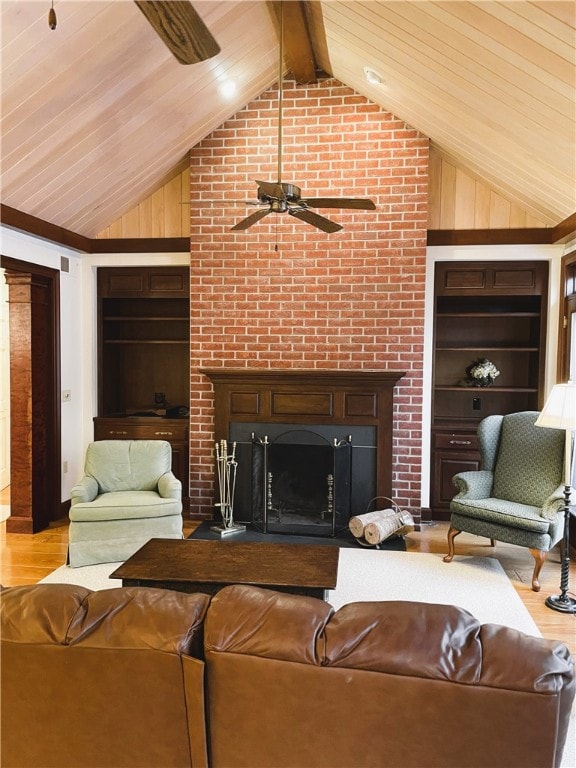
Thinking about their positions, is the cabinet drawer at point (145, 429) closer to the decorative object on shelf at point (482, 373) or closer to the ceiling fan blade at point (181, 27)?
the decorative object on shelf at point (482, 373)

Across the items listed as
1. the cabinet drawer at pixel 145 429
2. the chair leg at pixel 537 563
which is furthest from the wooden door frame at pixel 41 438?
the chair leg at pixel 537 563

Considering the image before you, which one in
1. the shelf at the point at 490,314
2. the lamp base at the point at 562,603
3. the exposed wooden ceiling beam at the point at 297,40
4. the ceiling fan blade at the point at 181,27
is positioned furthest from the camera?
the shelf at the point at 490,314

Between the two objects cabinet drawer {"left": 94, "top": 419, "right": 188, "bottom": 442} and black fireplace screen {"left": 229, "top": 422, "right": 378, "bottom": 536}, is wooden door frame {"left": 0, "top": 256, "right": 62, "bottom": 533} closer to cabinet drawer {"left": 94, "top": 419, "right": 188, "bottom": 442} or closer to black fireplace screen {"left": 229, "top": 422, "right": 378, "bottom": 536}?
cabinet drawer {"left": 94, "top": 419, "right": 188, "bottom": 442}

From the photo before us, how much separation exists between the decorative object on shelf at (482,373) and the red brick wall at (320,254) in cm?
70

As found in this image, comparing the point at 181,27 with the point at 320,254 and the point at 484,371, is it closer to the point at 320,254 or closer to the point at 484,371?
the point at 320,254

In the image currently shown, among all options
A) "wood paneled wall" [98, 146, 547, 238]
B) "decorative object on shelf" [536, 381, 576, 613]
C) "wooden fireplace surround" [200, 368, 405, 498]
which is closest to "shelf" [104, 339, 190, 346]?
"wooden fireplace surround" [200, 368, 405, 498]

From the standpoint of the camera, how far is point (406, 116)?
4684 mm

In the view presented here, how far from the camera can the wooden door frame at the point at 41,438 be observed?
495 cm

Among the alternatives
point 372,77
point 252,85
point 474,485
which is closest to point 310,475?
point 474,485

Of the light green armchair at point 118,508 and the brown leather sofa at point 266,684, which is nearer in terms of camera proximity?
the brown leather sofa at point 266,684

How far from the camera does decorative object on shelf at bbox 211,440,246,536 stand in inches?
195

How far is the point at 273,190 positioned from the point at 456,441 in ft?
10.3

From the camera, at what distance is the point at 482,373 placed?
17.5 ft

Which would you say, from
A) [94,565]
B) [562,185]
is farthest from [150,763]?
[562,185]
